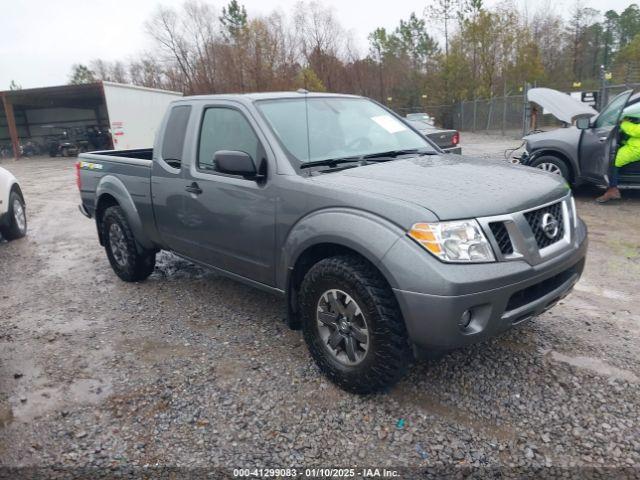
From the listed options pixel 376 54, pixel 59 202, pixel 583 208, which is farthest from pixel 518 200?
pixel 376 54

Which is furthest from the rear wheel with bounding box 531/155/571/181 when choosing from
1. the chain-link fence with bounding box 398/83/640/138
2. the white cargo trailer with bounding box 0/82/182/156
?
the chain-link fence with bounding box 398/83/640/138

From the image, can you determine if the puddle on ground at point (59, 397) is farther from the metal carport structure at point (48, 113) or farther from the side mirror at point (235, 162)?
the metal carport structure at point (48, 113)

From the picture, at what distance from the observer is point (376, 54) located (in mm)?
47719

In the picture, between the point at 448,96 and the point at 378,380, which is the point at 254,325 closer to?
the point at 378,380

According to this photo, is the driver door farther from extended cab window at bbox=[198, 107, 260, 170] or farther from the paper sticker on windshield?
extended cab window at bbox=[198, 107, 260, 170]

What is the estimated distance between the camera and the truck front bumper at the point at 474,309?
250cm

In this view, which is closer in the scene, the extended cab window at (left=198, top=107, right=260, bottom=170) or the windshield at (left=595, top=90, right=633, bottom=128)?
the extended cab window at (left=198, top=107, right=260, bottom=170)

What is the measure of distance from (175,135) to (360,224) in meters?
2.30

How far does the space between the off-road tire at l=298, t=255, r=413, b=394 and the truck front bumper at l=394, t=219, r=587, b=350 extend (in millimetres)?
110

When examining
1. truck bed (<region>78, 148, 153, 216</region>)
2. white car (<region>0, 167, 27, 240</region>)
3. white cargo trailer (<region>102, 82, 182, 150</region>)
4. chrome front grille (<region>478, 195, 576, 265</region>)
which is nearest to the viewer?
chrome front grille (<region>478, 195, 576, 265</region>)

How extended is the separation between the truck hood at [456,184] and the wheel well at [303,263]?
379mm

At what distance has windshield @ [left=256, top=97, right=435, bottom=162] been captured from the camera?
351 cm

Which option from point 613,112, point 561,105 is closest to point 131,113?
point 561,105

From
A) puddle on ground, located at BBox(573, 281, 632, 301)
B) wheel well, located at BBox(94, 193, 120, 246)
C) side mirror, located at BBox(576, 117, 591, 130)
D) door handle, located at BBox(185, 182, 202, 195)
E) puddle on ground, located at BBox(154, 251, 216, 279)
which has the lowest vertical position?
puddle on ground, located at BBox(573, 281, 632, 301)
